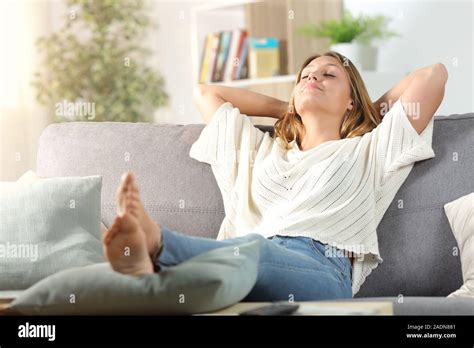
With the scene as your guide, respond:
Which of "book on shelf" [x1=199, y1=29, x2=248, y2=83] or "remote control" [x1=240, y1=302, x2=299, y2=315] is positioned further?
"book on shelf" [x1=199, y1=29, x2=248, y2=83]

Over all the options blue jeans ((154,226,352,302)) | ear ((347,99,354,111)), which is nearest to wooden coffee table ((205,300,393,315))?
blue jeans ((154,226,352,302))

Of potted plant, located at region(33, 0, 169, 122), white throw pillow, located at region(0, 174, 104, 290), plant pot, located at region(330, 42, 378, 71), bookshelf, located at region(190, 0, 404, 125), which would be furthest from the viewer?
potted plant, located at region(33, 0, 169, 122)

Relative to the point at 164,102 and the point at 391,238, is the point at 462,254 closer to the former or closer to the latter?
the point at 391,238

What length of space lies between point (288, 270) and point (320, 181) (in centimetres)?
37

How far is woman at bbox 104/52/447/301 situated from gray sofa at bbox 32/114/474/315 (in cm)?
4

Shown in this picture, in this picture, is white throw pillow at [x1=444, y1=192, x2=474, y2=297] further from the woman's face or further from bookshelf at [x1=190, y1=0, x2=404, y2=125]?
bookshelf at [x1=190, y1=0, x2=404, y2=125]

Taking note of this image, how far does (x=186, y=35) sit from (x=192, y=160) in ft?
9.01

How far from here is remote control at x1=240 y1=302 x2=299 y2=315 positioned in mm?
1386

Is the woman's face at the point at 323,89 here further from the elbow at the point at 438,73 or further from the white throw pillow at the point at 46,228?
the white throw pillow at the point at 46,228

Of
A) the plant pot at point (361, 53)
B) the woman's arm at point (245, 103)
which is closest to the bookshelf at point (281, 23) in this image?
the plant pot at point (361, 53)

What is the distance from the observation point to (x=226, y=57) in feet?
14.3

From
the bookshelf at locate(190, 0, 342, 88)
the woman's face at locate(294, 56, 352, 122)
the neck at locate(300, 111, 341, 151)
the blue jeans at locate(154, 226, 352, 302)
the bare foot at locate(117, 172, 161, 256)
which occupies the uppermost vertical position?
the bookshelf at locate(190, 0, 342, 88)

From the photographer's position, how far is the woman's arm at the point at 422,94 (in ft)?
6.84
